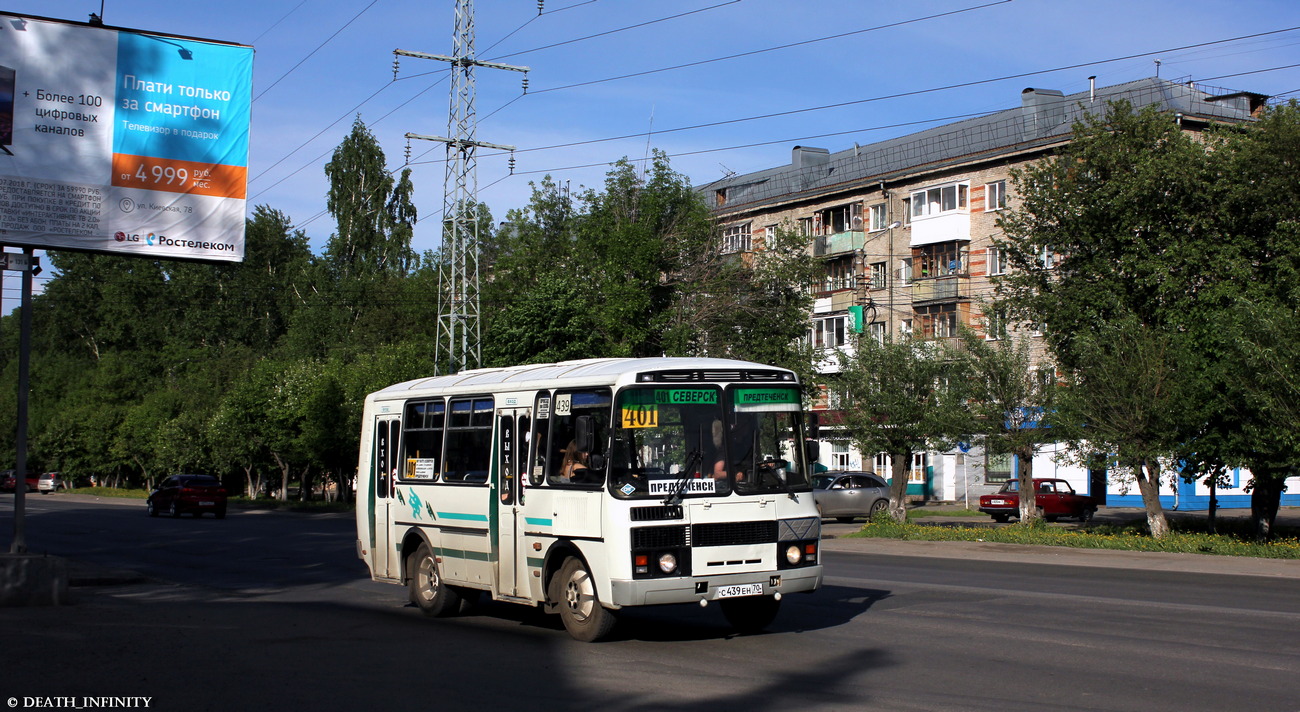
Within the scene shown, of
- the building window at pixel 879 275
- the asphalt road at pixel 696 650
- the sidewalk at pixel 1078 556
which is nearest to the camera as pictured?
the asphalt road at pixel 696 650

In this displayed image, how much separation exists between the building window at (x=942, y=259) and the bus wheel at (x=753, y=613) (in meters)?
42.3

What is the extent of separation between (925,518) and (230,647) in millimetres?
32305

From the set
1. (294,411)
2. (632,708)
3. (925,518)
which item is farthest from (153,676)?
(294,411)

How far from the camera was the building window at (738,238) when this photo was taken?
64.7 m

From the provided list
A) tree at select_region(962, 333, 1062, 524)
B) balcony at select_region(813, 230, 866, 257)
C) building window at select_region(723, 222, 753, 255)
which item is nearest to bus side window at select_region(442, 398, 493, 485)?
tree at select_region(962, 333, 1062, 524)

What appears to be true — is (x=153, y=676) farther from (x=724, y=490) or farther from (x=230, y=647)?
(x=724, y=490)

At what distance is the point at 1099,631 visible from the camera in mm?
11625

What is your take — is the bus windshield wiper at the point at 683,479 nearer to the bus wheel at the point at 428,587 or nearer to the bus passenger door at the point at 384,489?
the bus wheel at the point at 428,587

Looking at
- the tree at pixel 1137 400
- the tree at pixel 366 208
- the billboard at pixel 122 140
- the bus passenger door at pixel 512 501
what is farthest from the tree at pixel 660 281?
the tree at pixel 366 208

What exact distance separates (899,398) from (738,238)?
35.4 metres

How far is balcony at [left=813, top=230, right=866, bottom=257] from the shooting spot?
56906 millimetres

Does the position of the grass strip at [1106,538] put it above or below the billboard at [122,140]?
below

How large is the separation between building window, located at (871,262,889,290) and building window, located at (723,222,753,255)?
32.1ft

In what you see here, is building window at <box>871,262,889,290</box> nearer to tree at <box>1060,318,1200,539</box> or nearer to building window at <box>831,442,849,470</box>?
building window at <box>831,442,849,470</box>
